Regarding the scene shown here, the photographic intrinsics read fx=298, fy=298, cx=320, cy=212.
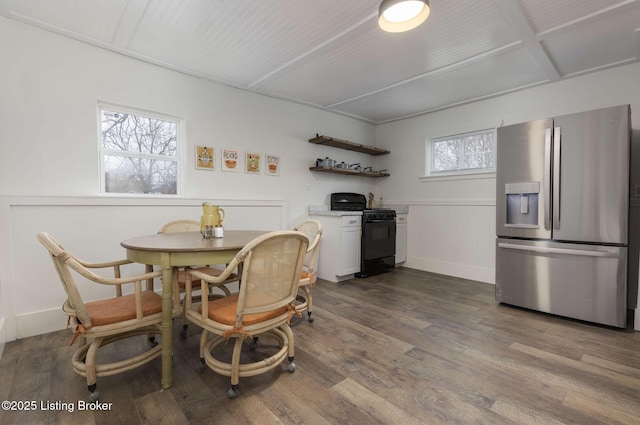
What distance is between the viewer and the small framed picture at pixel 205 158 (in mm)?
3320

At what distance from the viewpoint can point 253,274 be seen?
1523 millimetres

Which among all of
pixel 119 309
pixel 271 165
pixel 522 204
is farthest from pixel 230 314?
pixel 522 204

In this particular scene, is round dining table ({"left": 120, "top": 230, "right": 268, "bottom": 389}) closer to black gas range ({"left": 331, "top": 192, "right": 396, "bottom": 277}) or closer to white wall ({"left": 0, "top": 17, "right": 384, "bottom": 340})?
white wall ({"left": 0, "top": 17, "right": 384, "bottom": 340})

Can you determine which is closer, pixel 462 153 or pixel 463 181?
pixel 463 181

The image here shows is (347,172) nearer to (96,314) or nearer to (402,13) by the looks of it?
(402,13)

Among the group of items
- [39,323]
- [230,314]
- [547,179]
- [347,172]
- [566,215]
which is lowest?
[39,323]

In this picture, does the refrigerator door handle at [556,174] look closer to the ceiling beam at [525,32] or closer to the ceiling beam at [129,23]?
the ceiling beam at [525,32]

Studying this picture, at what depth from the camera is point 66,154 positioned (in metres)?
2.54

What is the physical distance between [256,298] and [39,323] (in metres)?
2.14

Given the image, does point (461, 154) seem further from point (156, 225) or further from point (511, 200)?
point (156, 225)

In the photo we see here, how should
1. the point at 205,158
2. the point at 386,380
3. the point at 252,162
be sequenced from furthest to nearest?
the point at 252,162 < the point at 205,158 < the point at 386,380

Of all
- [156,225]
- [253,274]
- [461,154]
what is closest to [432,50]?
[461,154]

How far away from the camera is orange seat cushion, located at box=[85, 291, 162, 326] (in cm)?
155

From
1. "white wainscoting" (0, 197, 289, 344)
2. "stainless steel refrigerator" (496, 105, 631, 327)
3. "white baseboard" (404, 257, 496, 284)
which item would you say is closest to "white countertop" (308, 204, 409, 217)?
"white baseboard" (404, 257, 496, 284)
